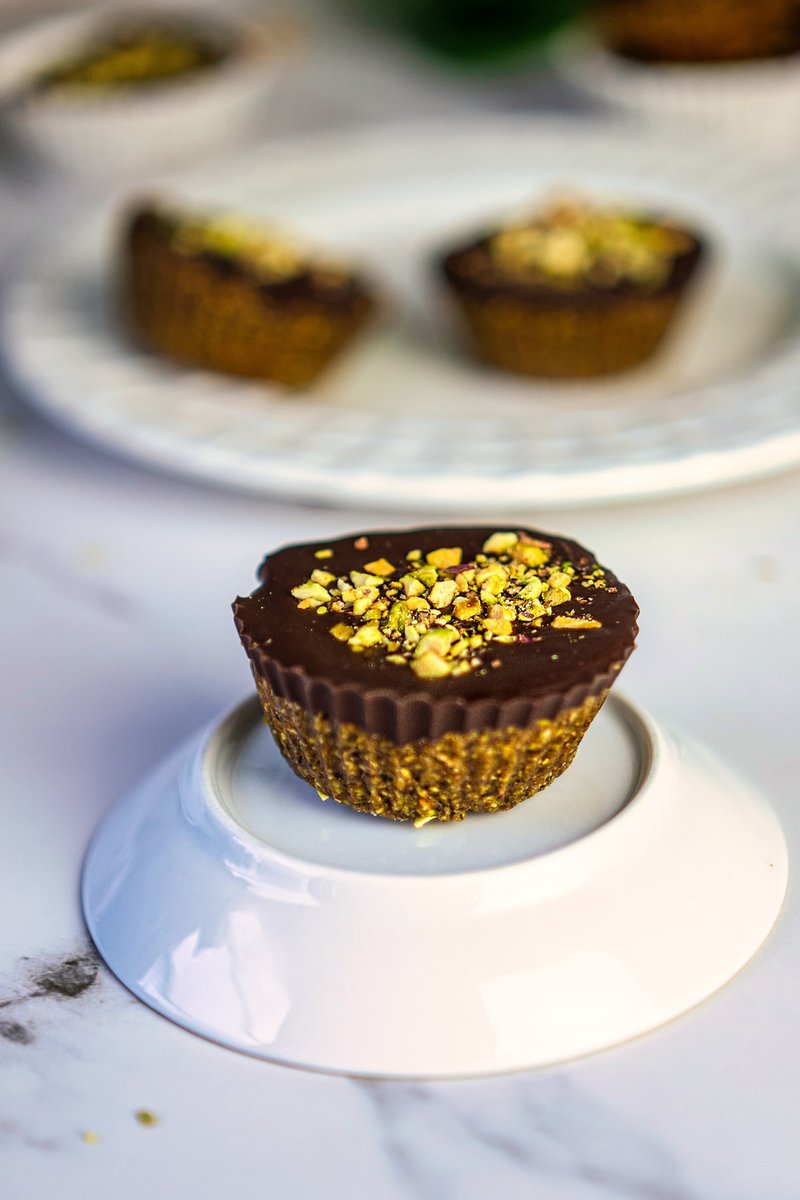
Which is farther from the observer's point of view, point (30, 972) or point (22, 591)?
point (22, 591)

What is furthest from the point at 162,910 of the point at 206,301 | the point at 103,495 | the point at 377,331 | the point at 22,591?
the point at 377,331

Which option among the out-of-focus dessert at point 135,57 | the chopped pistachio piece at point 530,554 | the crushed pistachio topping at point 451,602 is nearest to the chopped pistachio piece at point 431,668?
the crushed pistachio topping at point 451,602

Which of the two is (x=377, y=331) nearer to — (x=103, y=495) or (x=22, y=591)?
(x=103, y=495)

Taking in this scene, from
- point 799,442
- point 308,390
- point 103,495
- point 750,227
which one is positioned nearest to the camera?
point 799,442

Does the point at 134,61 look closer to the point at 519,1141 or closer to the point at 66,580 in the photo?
the point at 66,580

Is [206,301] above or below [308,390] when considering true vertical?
above

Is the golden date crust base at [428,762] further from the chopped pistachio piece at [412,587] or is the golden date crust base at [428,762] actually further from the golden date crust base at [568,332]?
the golden date crust base at [568,332]
